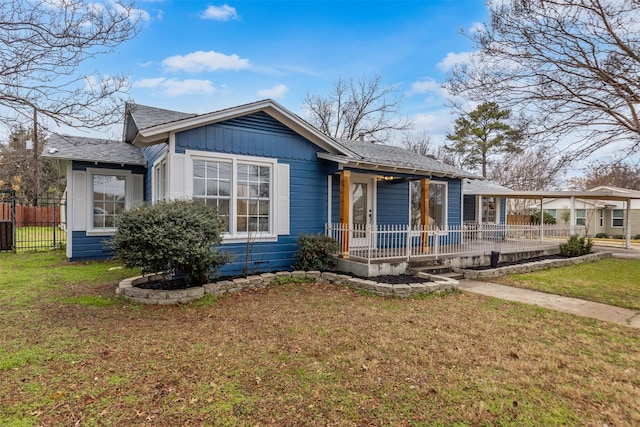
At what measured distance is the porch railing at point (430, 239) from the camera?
8398mm

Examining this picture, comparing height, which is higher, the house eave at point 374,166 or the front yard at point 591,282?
the house eave at point 374,166

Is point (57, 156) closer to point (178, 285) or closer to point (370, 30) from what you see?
point (178, 285)

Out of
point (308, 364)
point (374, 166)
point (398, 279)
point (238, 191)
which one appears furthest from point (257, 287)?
point (374, 166)

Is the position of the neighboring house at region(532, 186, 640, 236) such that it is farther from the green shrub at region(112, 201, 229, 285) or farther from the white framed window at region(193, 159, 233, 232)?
the green shrub at region(112, 201, 229, 285)

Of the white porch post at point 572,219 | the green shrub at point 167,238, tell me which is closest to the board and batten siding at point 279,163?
the green shrub at point 167,238

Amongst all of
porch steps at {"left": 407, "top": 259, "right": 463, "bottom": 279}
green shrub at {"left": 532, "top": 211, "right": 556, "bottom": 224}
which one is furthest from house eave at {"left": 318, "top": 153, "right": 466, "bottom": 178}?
green shrub at {"left": 532, "top": 211, "right": 556, "bottom": 224}

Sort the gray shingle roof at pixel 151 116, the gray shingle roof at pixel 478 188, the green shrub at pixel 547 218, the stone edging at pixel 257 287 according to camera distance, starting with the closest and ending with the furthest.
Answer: the stone edging at pixel 257 287 → the gray shingle roof at pixel 151 116 → the gray shingle roof at pixel 478 188 → the green shrub at pixel 547 218

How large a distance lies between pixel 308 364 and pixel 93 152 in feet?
31.0

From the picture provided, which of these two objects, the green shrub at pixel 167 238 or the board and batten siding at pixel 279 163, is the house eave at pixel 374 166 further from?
the green shrub at pixel 167 238

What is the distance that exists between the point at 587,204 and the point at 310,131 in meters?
24.6

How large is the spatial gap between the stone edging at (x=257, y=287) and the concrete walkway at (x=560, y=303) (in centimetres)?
91

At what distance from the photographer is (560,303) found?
6.32m

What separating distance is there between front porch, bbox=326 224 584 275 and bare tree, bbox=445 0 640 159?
351 cm

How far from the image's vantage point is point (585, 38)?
702cm
